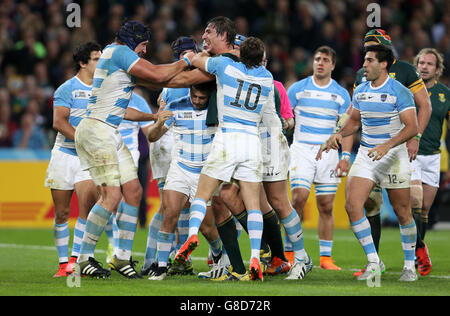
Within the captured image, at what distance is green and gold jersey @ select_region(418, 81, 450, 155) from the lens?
959cm

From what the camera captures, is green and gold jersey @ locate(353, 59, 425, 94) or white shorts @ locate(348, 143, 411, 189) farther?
green and gold jersey @ locate(353, 59, 425, 94)

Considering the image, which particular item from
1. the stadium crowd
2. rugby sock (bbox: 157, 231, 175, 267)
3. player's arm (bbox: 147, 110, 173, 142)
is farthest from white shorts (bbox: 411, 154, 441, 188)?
the stadium crowd

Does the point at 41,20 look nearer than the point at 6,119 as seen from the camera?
No

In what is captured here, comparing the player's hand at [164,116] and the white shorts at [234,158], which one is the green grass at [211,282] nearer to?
the white shorts at [234,158]

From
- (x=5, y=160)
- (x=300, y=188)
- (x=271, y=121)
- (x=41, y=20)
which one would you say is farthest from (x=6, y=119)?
(x=271, y=121)

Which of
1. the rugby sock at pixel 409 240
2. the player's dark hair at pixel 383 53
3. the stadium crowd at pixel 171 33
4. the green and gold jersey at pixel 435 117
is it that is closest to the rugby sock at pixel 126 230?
the rugby sock at pixel 409 240

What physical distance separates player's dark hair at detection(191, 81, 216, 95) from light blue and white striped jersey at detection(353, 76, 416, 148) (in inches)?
58.2

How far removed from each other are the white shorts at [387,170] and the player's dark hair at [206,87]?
1.62 meters

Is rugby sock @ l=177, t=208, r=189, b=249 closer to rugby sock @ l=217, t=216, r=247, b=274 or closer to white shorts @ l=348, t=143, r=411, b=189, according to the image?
Answer: rugby sock @ l=217, t=216, r=247, b=274
